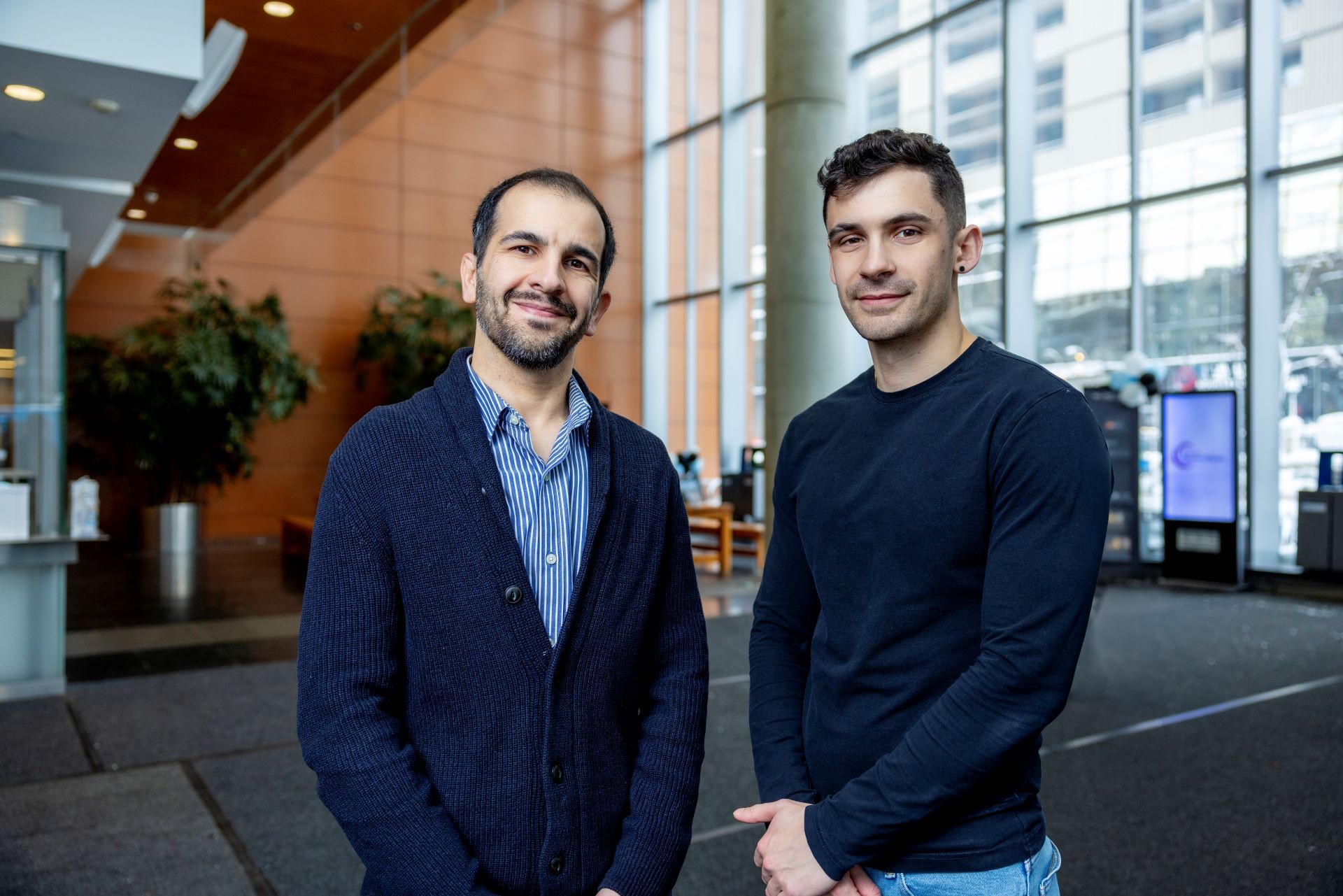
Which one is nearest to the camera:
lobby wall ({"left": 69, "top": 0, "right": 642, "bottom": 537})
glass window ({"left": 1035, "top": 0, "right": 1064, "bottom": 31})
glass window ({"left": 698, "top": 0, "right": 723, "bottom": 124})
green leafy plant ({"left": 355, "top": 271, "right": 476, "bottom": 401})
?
glass window ({"left": 1035, "top": 0, "right": 1064, "bottom": 31})

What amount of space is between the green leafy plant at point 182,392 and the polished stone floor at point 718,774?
16.9 ft

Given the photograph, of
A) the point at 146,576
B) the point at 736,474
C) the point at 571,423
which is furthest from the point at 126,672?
the point at 736,474

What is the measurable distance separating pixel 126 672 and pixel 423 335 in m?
8.11

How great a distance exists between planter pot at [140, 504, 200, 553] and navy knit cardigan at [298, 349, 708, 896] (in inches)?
444

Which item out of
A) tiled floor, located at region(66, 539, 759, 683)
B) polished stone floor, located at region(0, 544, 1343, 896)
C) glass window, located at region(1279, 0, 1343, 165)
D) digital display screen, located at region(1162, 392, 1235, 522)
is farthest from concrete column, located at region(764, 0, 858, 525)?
glass window, located at region(1279, 0, 1343, 165)

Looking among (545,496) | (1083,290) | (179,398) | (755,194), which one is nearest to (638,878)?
(545,496)

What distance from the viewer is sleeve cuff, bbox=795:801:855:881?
120 cm

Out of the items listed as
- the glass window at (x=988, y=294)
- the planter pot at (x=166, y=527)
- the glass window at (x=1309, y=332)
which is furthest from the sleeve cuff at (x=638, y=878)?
the planter pot at (x=166, y=527)

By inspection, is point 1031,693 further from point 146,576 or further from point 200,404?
point 200,404

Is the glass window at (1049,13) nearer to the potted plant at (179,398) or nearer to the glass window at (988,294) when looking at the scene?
the glass window at (988,294)

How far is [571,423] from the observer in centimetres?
146

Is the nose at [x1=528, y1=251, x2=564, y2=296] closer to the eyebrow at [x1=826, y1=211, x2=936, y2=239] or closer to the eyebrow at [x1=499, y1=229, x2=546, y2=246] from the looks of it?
the eyebrow at [x1=499, y1=229, x2=546, y2=246]

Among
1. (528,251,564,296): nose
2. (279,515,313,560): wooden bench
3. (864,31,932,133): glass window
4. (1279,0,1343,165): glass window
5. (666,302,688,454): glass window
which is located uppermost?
(864,31,932,133): glass window

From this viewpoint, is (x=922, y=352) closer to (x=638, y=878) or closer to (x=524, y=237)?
(x=524, y=237)
